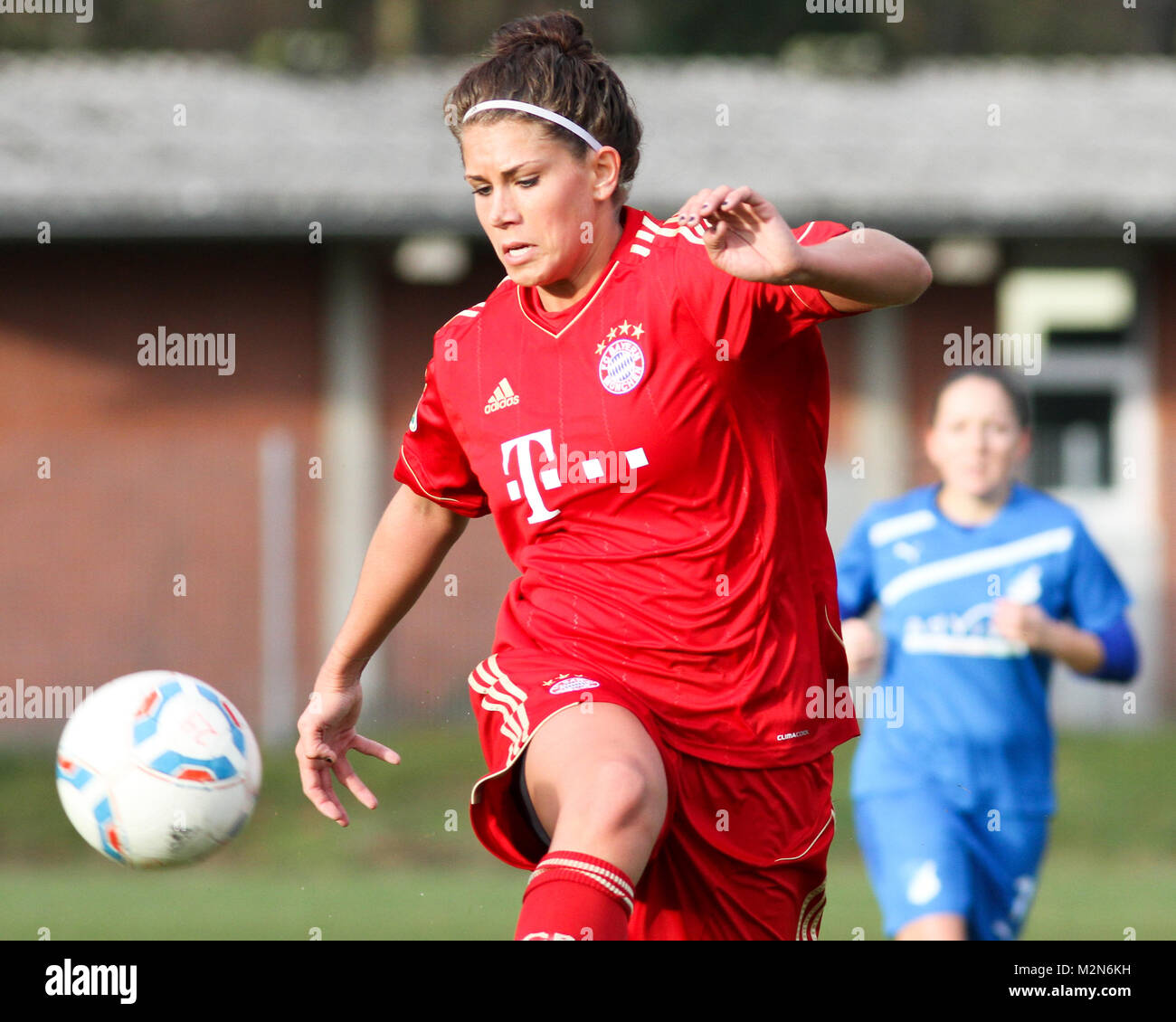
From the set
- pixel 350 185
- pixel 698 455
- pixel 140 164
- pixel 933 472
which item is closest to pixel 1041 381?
pixel 933 472

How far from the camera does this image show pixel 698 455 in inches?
143

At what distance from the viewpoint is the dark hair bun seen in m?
3.83

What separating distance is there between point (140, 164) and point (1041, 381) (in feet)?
24.7

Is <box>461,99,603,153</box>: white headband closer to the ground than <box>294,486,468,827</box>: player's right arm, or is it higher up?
higher up

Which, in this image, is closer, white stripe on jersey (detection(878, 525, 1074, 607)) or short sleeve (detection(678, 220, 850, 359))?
short sleeve (detection(678, 220, 850, 359))

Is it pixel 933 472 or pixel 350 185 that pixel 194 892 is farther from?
pixel 350 185

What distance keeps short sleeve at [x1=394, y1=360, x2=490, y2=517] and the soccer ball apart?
2.43ft

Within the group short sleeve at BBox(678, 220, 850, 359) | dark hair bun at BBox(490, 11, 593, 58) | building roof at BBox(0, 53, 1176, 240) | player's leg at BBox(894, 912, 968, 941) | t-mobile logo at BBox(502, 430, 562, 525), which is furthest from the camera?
building roof at BBox(0, 53, 1176, 240)

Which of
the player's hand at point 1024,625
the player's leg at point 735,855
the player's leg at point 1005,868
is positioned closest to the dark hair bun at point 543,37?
the player's leg at point 735,855

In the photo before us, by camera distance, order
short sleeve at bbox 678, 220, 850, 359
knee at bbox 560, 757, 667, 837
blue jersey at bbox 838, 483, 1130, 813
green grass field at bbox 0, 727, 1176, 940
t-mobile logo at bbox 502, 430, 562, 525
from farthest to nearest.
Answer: green grass field at bbox 0, 727, 1176, 940
blue jersey at bbox 838, 483, 1130, 813
t-mobile logo at bbox 502, 430, 562, 525
short sleeve at bbox 678, 220, 850, 359
knee at bbox 560, 757, 667, 837

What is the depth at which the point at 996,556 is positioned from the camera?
581 centimetres

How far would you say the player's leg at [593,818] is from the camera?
311 cm

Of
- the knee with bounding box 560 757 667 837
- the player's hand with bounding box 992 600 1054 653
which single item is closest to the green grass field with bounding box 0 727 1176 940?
the player's hand with bounding box 992 600 1054 653

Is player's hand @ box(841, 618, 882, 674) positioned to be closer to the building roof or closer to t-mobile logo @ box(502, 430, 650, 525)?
t-mobile logo @ box(502, 430, 650, 525)
